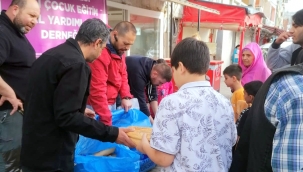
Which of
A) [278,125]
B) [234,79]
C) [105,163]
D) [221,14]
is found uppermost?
[221,14]

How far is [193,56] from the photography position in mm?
1182

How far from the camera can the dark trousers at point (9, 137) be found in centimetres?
202

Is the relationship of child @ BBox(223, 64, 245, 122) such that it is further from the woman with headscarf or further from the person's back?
the person's back

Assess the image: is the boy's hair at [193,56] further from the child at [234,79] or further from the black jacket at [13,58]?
the child at [234,79]

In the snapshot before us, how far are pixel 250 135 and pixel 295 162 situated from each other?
20 centimetres

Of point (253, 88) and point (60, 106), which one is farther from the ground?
point (60, 106)

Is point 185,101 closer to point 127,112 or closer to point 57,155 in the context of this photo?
point 57,155

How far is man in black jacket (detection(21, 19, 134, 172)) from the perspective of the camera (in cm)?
142

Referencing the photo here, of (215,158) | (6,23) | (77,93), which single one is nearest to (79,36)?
(77,93)

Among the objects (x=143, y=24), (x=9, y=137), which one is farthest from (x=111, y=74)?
(x=143, y=24)

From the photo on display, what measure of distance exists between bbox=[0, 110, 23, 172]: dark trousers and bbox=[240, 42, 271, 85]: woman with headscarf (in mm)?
2921

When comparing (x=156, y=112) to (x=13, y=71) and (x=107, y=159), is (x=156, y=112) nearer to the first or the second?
(x=107, y=159)

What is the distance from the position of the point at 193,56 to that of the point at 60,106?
0.78 metres

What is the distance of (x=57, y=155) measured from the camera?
153 cm
